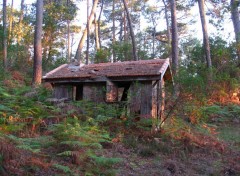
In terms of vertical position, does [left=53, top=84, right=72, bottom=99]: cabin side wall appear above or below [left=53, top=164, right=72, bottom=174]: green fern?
above

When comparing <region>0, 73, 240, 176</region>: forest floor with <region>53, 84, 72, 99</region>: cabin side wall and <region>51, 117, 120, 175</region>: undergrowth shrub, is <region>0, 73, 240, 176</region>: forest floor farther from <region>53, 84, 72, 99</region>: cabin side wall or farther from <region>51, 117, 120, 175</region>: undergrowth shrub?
<region>53, 84, 72, 99</region>: cabin side wall

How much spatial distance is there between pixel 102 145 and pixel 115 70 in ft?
16.6

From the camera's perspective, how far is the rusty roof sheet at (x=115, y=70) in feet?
42.0

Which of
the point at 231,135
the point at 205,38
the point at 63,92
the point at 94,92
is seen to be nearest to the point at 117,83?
the point at 94,92

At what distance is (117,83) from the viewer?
1390 centimetres

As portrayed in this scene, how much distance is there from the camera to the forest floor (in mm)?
7043

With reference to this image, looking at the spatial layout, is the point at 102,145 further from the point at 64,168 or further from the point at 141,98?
the point at 141,98

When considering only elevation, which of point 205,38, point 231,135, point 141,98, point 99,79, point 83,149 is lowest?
point 231,135

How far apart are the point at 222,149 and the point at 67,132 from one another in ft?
18.8

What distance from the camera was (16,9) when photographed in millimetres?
32219

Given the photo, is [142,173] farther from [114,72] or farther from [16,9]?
[16,9]

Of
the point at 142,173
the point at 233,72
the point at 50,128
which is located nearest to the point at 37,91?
the point at 50,128

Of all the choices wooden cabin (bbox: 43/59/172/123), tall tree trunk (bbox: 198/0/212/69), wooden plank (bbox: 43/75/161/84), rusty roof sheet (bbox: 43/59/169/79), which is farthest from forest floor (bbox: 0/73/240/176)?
tall tree trunk (bbox: 198/0/212/69)

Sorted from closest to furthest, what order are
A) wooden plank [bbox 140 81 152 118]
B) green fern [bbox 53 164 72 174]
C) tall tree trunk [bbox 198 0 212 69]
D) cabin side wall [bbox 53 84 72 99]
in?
green fern [bbox 53 164 72 174] < wooden plank [bbox 140 81 152 118] < cabin side wall [bbox 53 84 72 99] < tall tree trunk [bbox 198 0 212 69]
